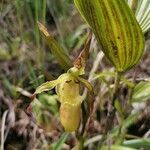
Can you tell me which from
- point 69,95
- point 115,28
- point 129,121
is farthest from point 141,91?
point 115,28

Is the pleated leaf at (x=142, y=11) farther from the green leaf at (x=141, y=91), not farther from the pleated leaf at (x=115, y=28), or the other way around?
the green leaf at (x=141, y=91)

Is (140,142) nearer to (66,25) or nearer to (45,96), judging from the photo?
(45,96)

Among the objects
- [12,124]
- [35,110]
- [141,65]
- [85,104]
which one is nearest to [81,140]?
[85,104]

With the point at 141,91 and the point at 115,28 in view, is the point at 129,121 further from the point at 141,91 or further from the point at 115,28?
the point at 115,28

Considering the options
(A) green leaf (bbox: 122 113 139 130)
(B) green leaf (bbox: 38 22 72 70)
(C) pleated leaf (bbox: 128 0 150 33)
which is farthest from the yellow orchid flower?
(A) green leaf (bbox: 122 113 139 130)

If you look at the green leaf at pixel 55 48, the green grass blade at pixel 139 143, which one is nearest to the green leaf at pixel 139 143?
the green grass blade at pixel 139 143
